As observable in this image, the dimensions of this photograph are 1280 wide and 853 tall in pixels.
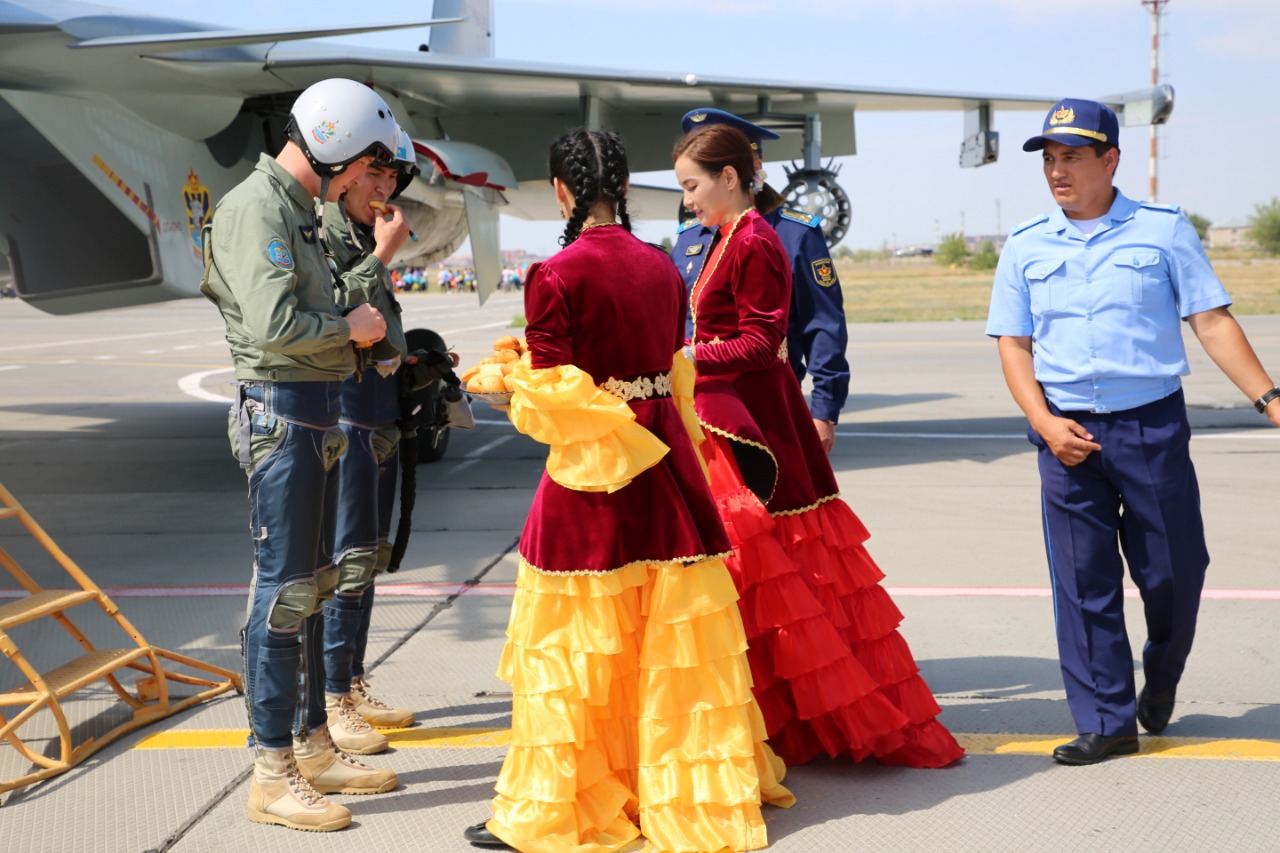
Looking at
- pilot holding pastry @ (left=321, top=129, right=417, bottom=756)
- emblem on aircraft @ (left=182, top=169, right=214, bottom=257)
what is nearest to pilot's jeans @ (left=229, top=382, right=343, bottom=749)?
pilot holding pastry @ (left=321, top=129, right=417, bottom=756)

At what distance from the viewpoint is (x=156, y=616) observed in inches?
224

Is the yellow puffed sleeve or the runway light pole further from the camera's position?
the runway light pole

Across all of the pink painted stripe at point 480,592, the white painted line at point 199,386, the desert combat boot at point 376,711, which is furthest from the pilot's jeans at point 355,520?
the white painted line at point 199,386

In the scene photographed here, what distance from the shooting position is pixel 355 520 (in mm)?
4098

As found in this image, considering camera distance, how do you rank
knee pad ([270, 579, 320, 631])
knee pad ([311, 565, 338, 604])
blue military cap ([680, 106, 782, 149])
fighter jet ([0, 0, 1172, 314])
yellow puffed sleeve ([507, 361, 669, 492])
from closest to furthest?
1. yellow puffed sleeve ([507, 361, 669, 492])
2. knee pad ([270, 579, 320, 631])
3. knee pad ([311, 565, 338, 604])
4. blue military cap ([680, 106, 782, 149])
5. fighter jet ([0, 0, 1172, 314])

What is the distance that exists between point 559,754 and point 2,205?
7700mm

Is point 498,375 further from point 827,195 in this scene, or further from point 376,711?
point 827,195

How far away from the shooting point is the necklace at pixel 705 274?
12.6 feet

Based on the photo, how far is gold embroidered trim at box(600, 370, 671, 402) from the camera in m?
3.27

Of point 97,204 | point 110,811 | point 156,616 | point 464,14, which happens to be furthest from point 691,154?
point 464,14

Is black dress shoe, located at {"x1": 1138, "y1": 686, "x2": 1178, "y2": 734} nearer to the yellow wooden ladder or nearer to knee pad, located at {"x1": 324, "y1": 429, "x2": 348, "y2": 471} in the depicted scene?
knee pad, located at {"x1": 324, "y1": 429, "x2": 348, "y2": 471}

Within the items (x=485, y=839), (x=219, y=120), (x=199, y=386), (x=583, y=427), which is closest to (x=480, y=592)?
(x=485, y=839)

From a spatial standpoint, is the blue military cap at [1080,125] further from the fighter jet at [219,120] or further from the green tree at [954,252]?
the green tree at [954,252]

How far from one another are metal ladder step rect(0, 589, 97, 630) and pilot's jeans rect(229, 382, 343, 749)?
1022mm
